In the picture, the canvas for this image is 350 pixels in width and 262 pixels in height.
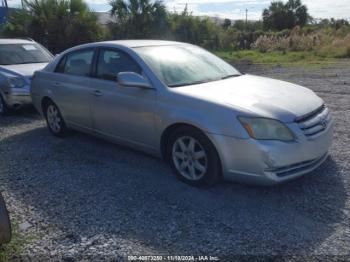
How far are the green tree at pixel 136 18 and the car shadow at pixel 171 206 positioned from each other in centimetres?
1749

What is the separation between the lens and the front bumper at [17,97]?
26.3 ft

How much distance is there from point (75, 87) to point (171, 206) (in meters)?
2.66

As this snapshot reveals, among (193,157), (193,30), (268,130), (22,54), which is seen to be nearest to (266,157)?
(268,130)

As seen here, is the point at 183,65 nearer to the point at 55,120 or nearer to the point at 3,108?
the point at 55,120

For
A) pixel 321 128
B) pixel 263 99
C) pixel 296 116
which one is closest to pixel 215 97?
pixel 263 99

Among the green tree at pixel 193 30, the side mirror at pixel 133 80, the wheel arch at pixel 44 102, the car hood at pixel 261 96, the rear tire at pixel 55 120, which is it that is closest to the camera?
the car hood at pixel 261 96

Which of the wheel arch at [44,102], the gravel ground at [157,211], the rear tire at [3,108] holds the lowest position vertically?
the gravel ground at [157,211]

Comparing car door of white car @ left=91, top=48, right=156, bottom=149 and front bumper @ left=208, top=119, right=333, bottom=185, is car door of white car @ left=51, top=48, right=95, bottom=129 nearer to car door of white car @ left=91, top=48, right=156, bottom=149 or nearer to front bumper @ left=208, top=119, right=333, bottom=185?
car door of white car @ left=91, top=48, right=156, bottom=149

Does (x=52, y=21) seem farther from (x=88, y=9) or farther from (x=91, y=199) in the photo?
(x=91, y=199)

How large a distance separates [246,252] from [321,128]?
172cm

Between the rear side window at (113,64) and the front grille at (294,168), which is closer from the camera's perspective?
the front grille at (294,168)

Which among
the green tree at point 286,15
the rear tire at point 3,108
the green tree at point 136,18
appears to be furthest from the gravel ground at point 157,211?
the green tree at point 286,15

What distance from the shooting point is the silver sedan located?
12.7 ft

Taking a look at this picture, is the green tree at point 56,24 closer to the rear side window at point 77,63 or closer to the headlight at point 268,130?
the rear side window at point 77,63
